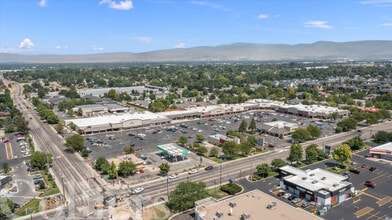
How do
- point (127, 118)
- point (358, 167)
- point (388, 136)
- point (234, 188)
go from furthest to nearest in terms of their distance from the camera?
point (127, 118)
point (388, 136)
point (358, 167)
point (234, 188)

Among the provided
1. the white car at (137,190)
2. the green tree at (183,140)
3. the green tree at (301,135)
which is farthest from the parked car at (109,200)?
the green tree at (301,135)

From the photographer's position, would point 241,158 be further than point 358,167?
Yes

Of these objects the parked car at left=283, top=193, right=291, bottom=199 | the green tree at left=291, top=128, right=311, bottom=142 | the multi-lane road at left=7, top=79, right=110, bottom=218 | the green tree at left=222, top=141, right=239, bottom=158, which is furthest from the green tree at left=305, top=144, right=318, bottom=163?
the multi-lane road at left=7, top=79, right=110, bottom=218

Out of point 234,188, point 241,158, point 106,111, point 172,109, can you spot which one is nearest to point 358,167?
point 241,158

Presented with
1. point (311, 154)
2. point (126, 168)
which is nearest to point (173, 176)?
point (126, 168)

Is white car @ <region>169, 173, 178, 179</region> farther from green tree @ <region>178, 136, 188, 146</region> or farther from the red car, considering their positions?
the red car

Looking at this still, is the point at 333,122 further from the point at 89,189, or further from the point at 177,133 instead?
the point at 89,189

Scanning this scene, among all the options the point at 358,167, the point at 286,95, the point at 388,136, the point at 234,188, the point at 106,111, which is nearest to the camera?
the point at 234,188
